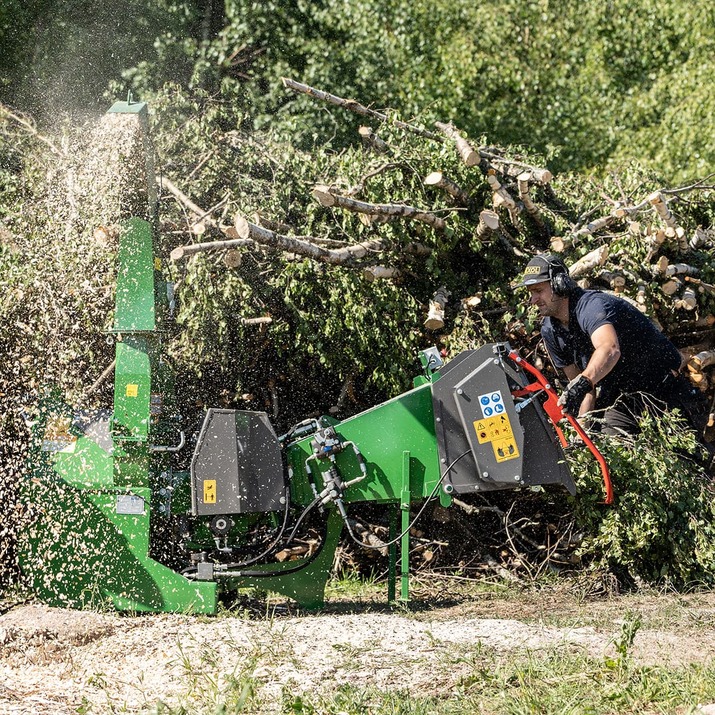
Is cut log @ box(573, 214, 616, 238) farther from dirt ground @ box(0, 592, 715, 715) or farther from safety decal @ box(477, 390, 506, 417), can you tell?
dirt ground @ box(0, 592, 715, 715)

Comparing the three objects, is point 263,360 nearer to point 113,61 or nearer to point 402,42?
point 113,61

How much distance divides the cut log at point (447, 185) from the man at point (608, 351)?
1.35 m

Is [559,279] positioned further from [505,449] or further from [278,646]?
[278,646]

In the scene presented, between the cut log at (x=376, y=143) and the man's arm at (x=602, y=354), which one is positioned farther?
the cut log at (x=376, y=143)

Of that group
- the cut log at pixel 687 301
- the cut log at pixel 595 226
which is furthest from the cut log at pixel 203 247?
the cut log at pixel 687 301

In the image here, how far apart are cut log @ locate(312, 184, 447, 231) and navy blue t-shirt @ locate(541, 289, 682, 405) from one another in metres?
1.30

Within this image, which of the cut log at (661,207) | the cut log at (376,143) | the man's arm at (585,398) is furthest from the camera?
the cut log at (376,143)

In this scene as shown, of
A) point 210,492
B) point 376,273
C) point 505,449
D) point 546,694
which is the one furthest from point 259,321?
point 546,694

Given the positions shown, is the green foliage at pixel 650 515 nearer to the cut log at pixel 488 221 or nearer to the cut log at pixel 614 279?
the cut log at pixel 614 279

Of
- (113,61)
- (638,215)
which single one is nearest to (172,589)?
(638,215)

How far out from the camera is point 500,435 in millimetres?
5152

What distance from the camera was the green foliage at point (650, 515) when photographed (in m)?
5.92

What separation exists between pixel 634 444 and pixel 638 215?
201cm

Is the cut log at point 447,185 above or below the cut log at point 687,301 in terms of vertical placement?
above
